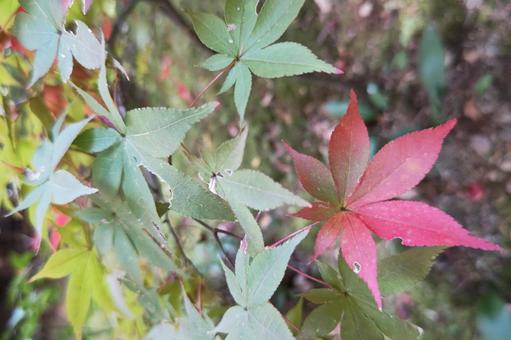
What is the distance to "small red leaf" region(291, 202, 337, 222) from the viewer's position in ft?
1.38

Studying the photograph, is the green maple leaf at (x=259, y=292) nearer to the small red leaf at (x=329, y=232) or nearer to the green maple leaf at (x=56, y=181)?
the small red leaf at (x=329, y=232)

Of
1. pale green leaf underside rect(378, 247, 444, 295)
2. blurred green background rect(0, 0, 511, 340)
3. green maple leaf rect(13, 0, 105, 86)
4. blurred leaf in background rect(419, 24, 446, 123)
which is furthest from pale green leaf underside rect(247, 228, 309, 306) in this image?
blurred leaf in background rect(419, 24, 446, 123)

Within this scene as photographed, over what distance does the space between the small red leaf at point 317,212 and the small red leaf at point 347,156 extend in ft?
0.04

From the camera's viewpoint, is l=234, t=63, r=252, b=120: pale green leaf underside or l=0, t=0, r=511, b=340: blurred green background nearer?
l=234, t=63, r=252, b=120: pale green leaf underside

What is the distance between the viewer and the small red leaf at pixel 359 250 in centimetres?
39

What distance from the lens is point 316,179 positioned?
0.43m

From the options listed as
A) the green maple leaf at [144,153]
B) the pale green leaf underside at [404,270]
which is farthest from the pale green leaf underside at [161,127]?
the pale green leaf underside at [404,270]

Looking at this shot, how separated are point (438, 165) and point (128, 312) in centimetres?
88

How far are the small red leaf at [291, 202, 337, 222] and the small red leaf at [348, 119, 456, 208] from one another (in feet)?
0.06

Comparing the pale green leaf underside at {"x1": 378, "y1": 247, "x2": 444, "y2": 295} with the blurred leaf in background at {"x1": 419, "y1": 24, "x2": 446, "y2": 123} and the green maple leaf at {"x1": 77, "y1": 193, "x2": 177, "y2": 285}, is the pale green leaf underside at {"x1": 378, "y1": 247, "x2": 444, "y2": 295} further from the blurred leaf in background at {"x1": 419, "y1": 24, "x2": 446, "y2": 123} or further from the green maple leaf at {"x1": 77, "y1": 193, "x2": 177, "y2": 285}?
the blurred leaf in background at {"x1": 419, "y1": 24, "x2": 446, "y2": 123}

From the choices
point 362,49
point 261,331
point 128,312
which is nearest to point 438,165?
point 362,49

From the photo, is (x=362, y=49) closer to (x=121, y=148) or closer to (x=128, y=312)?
(x=128, y=312)

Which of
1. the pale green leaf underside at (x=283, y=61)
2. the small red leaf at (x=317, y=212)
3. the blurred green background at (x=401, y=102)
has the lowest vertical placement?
the blurred green background at (x=401, y=102)

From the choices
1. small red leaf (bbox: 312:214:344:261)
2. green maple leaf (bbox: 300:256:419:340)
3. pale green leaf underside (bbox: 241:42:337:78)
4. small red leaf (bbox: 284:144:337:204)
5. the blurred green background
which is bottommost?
the blurred green background
